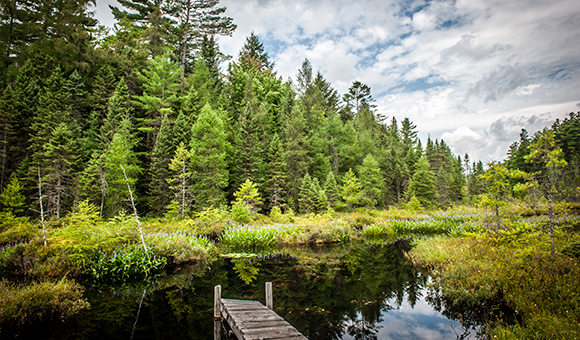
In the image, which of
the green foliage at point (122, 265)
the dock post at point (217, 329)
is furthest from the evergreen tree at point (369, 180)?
the dock post at point (217, 329)

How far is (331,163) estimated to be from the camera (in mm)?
39156

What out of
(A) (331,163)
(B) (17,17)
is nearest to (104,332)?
(A) (331,163)

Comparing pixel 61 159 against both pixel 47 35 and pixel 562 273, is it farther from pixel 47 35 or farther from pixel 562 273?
pixel 562 273

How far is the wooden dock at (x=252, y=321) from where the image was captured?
15.8 feet

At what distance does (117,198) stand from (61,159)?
6.09 meters

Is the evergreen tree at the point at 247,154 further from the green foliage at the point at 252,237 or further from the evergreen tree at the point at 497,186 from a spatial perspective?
the evergreen tree at the point at 497,186

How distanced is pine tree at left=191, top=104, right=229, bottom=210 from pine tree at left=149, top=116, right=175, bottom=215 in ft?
9.09

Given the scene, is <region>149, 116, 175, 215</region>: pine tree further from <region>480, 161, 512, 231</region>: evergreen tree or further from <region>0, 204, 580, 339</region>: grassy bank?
<region>480, 161, 512, 231</region>: evergreen tree

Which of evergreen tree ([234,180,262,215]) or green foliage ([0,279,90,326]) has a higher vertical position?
evergreen tree ([234,180,262,215])

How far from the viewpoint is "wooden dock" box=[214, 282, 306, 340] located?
4805mm

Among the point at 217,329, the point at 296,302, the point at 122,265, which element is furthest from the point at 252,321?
the point at 122,265

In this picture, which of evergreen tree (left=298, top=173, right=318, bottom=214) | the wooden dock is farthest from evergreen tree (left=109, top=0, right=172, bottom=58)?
the wooden dock

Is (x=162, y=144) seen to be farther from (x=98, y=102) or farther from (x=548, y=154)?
(x=548, y=154)

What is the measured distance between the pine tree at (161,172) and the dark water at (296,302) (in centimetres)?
1567
